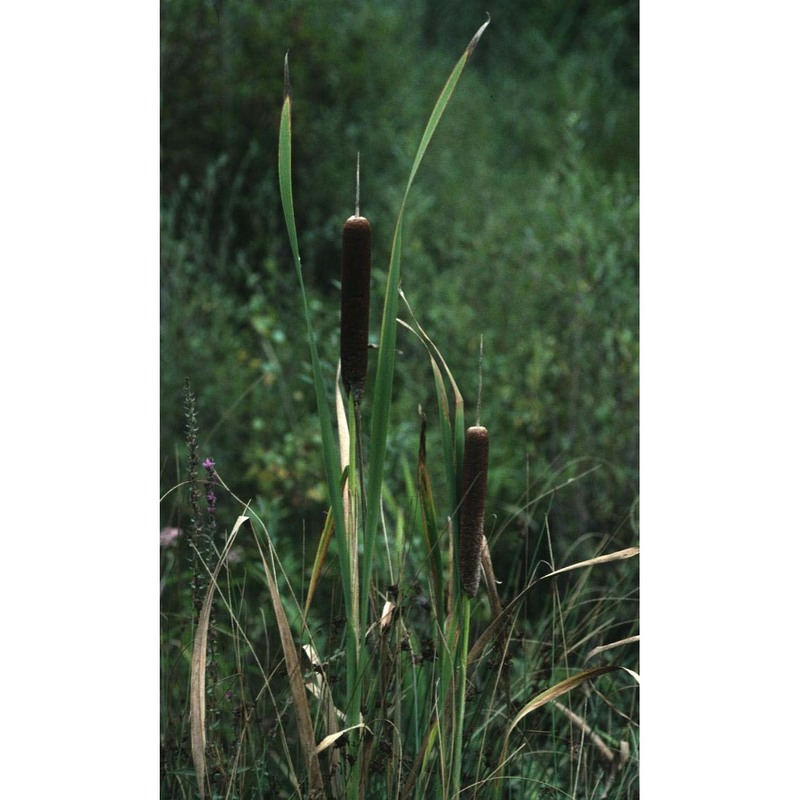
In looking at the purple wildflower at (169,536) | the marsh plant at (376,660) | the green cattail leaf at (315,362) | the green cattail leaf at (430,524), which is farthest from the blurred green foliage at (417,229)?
the green cattail leaf at (315,362)

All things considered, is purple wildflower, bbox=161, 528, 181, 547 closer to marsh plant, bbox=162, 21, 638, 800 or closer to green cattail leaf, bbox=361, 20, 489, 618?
marsh plant, bbox=162, 21, 638, 800

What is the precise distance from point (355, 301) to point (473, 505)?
27cm

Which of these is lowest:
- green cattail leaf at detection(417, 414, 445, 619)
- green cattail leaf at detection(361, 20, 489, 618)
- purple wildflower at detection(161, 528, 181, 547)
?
purple wildflower at detection(161, 528, 181, 547)

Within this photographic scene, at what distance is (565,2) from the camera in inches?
136

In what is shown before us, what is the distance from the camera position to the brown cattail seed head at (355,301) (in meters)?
1.05

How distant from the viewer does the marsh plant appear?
1.10 m

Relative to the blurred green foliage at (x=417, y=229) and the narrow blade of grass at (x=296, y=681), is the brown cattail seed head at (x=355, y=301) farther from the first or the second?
the blurred green foliage at (x=417, y=229)

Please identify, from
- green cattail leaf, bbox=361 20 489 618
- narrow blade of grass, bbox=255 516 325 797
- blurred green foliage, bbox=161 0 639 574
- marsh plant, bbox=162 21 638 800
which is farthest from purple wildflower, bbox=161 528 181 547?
green cattail leaf, bbox=361 20 489 618

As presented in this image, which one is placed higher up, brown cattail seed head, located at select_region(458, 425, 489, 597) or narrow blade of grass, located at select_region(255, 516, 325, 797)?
brown cattail seed head, located at select_region(458, 425, 489, 597)

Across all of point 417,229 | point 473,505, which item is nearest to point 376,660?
point 473,505
